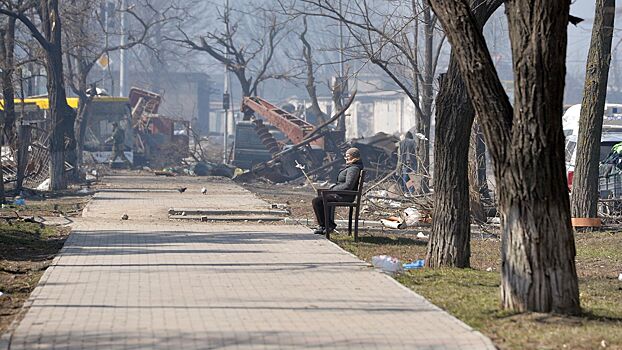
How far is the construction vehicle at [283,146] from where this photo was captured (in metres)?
40.0

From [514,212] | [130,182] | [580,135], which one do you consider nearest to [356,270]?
[514,212]

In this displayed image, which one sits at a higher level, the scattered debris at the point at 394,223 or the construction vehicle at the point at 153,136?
the construction vehicle at the point at 153,136

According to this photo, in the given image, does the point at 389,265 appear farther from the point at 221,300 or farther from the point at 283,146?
the point at 283,146

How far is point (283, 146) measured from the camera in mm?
44094

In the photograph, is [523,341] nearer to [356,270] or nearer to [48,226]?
[356,270]

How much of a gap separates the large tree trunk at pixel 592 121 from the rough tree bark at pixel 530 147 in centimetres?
1067

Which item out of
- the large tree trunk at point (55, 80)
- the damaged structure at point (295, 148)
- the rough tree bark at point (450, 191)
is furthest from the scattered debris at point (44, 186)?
the rough tree bark at point (450, 191)

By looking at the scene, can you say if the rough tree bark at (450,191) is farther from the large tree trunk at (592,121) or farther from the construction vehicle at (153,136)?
the construction vehicle at (153,136)

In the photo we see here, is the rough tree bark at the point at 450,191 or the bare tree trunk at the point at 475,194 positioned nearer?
the rough tree bark at the point at 450,191

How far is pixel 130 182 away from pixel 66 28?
6938 millimetres

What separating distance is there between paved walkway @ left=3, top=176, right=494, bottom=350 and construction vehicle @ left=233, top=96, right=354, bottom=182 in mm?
22836

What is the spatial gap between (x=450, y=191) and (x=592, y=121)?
751 centimetres

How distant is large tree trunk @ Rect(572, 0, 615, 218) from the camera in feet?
64.3

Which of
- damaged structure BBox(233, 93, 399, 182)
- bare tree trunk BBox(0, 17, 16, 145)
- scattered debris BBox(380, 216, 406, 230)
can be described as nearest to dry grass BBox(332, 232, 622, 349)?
scattered debris BBox(380, 216, 406, 230)
